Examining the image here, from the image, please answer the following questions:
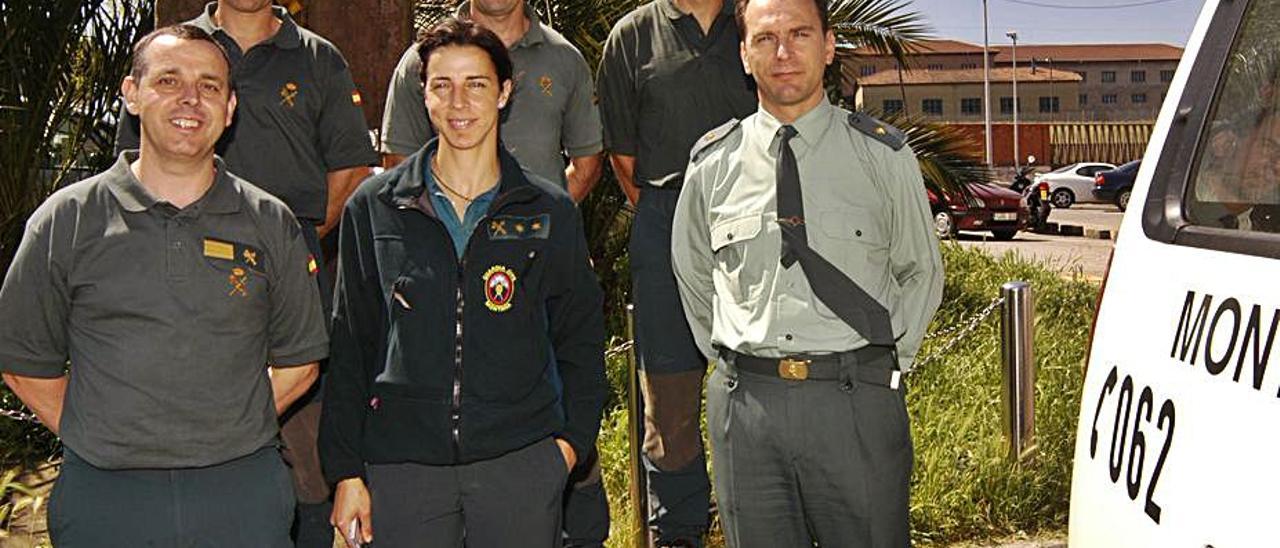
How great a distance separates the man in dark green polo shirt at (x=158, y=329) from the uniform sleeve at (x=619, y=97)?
1.80 metres

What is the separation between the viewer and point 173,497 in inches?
112

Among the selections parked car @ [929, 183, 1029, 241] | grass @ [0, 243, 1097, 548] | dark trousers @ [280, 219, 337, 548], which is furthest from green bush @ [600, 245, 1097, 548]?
parked car @ [929, 183, 1029, 241]

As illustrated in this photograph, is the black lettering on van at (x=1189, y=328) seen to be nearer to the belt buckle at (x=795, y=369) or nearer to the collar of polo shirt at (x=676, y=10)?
the belt buckle at (x=795, y=369)

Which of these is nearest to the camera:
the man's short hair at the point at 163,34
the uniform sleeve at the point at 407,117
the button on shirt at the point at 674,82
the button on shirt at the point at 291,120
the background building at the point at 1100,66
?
the man's short hair at the point at 163,34

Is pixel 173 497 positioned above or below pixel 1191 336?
below

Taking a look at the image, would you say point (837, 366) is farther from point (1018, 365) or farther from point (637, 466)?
point (1018, 365)

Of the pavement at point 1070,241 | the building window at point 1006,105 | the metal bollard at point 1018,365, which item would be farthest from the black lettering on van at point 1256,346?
the building window at point 1006,105

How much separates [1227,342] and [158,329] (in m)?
2.06

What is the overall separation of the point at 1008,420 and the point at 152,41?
13.3ft

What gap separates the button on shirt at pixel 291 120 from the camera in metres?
3.81

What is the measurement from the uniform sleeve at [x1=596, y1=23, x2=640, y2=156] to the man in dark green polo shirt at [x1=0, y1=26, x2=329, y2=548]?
180cm

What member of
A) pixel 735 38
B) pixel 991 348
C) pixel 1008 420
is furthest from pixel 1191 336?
pixel 991 348

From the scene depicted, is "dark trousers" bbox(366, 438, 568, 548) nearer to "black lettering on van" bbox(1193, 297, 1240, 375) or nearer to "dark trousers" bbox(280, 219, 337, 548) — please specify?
"dark trousers" bbox(280, 219, 337, 548)

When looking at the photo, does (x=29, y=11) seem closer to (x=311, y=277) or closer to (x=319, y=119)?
(x=319, y=119)
